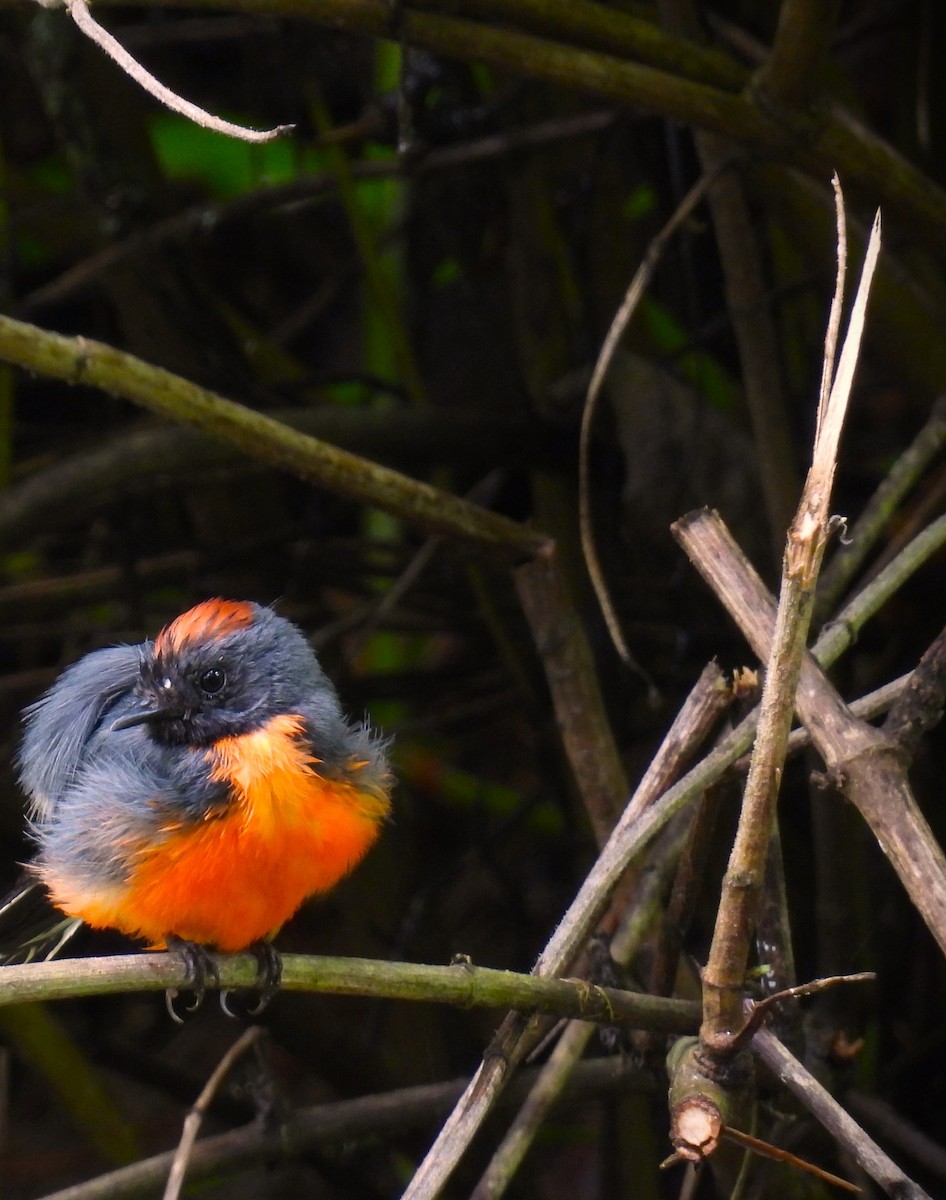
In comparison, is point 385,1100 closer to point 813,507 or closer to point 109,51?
point 813,507

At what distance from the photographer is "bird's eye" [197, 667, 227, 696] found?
224 centimetres

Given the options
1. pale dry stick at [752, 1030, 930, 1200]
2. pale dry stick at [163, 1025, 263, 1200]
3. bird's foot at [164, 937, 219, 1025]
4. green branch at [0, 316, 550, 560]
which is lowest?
pale dry stick at [752, 1030, 930, 1200]

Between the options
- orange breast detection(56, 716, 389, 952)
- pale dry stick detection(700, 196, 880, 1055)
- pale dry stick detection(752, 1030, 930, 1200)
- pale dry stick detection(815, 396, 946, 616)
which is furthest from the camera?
pale dry stick detection(815, 396, 946, 616)

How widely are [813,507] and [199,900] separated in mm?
1127

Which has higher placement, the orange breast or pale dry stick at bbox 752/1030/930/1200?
the orange breast

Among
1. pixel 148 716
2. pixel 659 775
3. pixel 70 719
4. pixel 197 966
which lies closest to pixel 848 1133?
pixel 659 775

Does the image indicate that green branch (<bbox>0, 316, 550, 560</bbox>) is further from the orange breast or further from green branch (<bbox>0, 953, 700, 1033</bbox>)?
green branch (<bbox>0, 953, 700, 1033</bbox>)

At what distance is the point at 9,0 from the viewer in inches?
79.6

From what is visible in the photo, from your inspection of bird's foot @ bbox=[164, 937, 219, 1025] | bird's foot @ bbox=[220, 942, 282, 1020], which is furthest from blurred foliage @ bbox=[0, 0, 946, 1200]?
bird's foot @ bbox=[164, 937, 219, 1025]

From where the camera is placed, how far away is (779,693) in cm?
136

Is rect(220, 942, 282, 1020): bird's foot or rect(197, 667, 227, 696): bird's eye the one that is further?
rect(197, 667, 227, 696): bird's eye

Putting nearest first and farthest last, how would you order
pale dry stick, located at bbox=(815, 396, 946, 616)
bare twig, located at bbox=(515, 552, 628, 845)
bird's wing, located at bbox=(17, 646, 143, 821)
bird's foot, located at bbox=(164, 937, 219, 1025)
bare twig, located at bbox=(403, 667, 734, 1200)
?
bare twig, located at bbox=(403, 667, 734, 1200) < bird's foot, located at bbox=(164, 937, 219, 1025) < bird's wing, located at bbox=(17, 646, 143, 821) < pale dry stick, located at bbox=(815, 396, 946, 616) < bare twig, located at bbox=(515, 552, 628, 845)

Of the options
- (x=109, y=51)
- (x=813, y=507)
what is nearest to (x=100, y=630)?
(x=109, y=51)

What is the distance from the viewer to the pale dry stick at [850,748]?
157 cm
